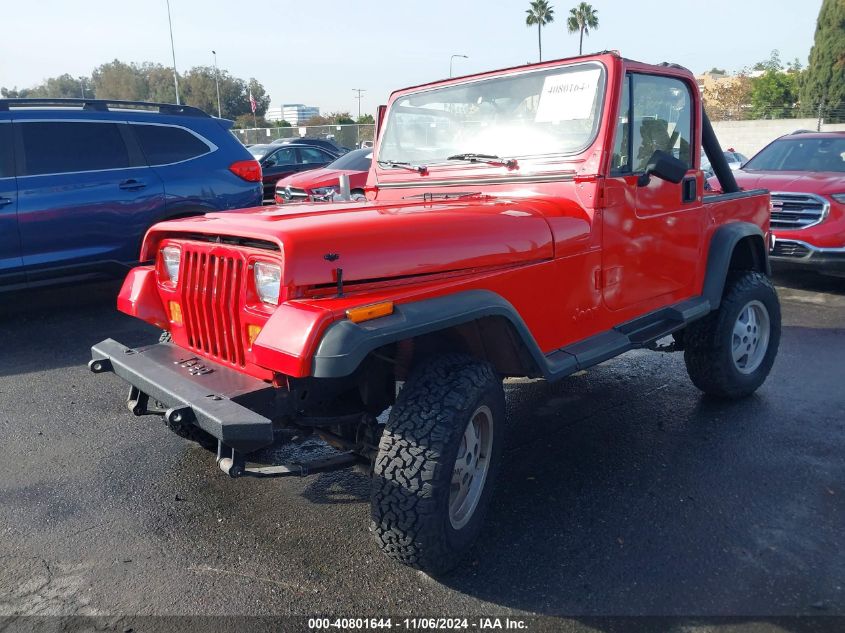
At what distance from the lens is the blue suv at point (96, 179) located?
6.03 m

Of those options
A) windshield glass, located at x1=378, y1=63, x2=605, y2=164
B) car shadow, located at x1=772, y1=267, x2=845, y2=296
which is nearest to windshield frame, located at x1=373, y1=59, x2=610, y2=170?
windshield glass, located at x1=378, y1=63, x2=605, y2=164

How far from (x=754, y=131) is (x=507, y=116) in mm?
32177

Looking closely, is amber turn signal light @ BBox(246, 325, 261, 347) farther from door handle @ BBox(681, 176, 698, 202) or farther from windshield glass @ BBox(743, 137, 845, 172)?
windshield glass @ BBox(743, 137, 845, 172)

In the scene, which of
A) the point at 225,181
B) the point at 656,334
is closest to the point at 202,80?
the point at 225,181

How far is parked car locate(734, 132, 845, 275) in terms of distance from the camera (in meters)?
7.31

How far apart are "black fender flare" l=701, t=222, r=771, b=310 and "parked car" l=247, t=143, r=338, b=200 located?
10.6 m

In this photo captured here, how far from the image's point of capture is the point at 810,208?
24.5ft

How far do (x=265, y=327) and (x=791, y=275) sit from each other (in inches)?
325

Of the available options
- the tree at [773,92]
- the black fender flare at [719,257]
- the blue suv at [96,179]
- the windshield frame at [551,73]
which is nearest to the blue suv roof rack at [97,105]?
the blue suv at [96,179]

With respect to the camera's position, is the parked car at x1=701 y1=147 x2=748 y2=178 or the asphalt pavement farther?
the parked car at x1=701 y1=147 x2=748 y2=178

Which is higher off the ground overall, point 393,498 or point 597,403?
point 393,498

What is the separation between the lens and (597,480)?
139 inches

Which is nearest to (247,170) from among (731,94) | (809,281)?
(809,281)

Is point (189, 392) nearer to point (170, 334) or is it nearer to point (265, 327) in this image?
point (265, 327)
